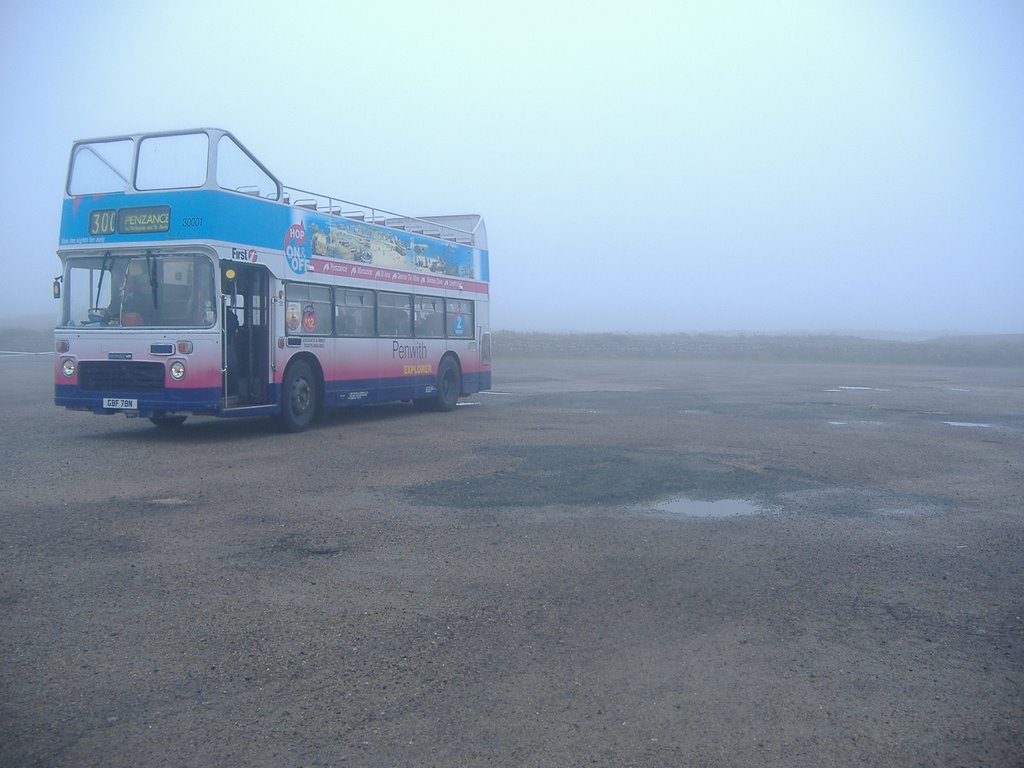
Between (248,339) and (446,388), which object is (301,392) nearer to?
(248,339)

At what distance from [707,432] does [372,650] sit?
1147 centimetres

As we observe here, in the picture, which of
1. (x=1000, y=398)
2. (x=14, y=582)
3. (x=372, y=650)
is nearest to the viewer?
(x=372, y=650)

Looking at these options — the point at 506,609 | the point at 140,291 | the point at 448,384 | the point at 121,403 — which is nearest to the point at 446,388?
the point at 448,384

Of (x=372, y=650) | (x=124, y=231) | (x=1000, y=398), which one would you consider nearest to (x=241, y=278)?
(x=124, y=231)

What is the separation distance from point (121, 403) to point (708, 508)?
28.0 ft

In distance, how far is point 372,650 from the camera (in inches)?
206

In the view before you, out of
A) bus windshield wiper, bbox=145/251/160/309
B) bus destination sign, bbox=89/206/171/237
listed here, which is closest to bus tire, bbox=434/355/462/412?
bus windshield wiper, bbox=145/251/160/309

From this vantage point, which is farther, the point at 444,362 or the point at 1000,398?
the point at 1000,398

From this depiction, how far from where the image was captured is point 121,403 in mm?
13234

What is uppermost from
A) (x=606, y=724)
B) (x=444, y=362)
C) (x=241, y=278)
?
(x=241, y=278)

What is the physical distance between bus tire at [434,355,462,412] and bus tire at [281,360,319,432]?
456 centimetres

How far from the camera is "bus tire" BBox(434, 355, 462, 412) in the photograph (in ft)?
65.7

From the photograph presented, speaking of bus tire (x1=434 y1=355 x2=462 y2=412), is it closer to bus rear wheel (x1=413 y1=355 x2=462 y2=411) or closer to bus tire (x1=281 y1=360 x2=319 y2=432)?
bus rear wheel (x1=413 y1=355 x2=462 y2=411)

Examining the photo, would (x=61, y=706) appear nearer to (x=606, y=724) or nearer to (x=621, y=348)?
(x=606, y=724)
